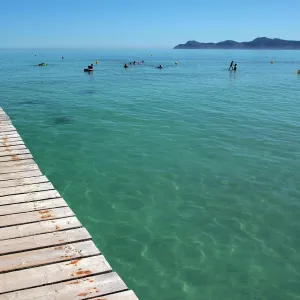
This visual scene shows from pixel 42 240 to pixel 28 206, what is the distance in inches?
56.9

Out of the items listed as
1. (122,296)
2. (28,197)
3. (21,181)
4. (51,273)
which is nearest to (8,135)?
(21,181)

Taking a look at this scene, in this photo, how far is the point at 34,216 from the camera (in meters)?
6.46

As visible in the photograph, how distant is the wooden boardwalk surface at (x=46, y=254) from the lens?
14.9 feet

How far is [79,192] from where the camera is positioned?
11.2m

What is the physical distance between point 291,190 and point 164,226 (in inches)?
204

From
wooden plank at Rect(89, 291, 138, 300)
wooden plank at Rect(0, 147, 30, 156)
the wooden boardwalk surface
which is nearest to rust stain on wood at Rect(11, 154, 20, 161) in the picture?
wooden plank at Rect(0, 147, 30, 156)

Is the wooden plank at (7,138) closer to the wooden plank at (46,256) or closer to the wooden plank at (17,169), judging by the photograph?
the wooden plank at (17,169)

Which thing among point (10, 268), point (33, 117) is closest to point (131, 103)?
point (33, 117)

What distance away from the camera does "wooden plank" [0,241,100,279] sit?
502cm

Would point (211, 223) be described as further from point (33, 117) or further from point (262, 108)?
point (262, 108)

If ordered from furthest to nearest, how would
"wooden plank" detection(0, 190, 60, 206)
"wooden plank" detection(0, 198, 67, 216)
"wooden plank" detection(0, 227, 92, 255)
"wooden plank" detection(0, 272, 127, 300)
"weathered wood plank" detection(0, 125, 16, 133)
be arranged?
"weathered wood plank" detection(0, 125, 16, 133) < "wooden plank" detection(0, 190, 60, 206) < "wooden plank" detection(0, 198, 67, 216) < "wooden plank" detection(0, 227, 92, 255) < "wooden plank" detection(0, 272, 127, 300)

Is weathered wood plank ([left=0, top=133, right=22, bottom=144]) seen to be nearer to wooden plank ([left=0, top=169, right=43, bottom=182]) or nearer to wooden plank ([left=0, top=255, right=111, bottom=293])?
wooden plank ([left=0, top=169, right=43, bottom=182])

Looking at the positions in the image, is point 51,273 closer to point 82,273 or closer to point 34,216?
point 82,273

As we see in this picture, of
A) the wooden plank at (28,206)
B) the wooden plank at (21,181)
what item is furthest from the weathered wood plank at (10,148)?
the wooden plank at (28,206)
